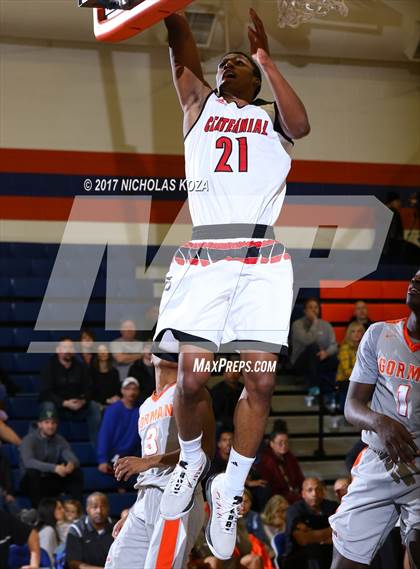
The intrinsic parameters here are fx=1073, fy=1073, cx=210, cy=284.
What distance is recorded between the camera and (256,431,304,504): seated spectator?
5559mm

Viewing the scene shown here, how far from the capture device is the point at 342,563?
524cm

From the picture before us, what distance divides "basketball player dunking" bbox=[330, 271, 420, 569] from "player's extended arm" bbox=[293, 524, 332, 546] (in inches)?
19.6

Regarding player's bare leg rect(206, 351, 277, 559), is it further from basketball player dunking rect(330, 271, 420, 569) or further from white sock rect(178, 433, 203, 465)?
basketball player dunking rect(330, 271, 420, 569)

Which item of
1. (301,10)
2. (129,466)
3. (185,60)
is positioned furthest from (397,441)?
(301,10)

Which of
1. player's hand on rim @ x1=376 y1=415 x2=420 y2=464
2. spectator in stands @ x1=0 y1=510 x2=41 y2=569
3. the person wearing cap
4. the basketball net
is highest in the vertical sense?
the basketball net

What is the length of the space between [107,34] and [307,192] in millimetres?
1347

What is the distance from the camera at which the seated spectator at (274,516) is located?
5832 millimetres

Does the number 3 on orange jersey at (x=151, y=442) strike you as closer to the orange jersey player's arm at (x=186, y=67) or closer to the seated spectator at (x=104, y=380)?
the seated spectator at (x=104, y=380)

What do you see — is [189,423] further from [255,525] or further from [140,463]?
[255,525]

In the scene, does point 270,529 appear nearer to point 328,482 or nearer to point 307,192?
point 328,482

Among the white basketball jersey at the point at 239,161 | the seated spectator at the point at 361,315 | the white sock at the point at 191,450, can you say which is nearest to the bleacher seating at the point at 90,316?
the seated spectator at the point at 361,315

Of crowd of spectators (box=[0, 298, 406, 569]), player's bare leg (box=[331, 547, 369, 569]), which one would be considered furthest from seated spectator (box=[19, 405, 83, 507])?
player's bare leg (box=[331, 547, 369, 569])

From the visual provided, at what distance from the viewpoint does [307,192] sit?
5.30 metres

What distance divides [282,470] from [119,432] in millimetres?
923
